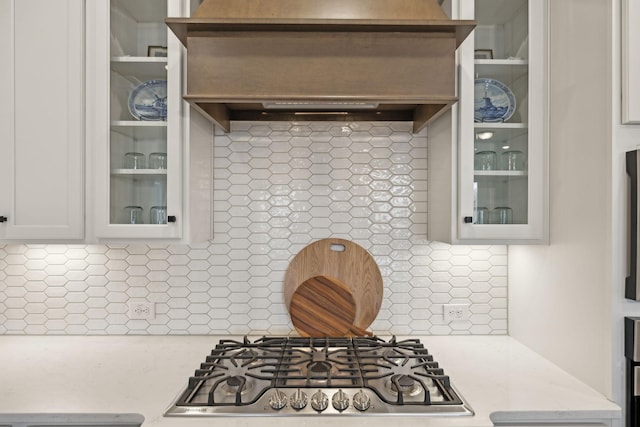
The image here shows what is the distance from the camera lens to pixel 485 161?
1.57m

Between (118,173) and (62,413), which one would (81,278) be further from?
(62,413)

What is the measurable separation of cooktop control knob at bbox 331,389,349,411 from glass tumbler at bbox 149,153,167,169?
97 centimetres

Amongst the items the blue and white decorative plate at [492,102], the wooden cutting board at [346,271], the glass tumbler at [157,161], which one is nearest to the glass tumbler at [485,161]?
the blue and white decorative plate at [492,102]

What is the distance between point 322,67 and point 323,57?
0.03 metres

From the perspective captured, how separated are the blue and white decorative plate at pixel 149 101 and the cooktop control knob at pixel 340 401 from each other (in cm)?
110

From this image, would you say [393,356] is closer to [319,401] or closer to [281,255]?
[319,401]

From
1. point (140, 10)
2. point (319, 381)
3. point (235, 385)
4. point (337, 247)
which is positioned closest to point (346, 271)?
point (337, 247)

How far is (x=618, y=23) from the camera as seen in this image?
1242 millimetres

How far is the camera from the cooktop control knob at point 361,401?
3.93ft

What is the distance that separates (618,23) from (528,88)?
Result: 354 mm

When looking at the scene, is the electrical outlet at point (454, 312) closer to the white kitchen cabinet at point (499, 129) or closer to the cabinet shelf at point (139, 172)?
the white kitchen cabinet at point (499, 129)

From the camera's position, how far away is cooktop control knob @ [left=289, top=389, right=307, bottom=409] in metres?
1.21

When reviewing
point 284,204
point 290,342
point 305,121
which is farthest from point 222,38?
point 290,342

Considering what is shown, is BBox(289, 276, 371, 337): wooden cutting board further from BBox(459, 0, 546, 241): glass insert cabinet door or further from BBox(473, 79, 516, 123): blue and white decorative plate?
BBox(473, 79, 516, 123): blue and white decorative plate
